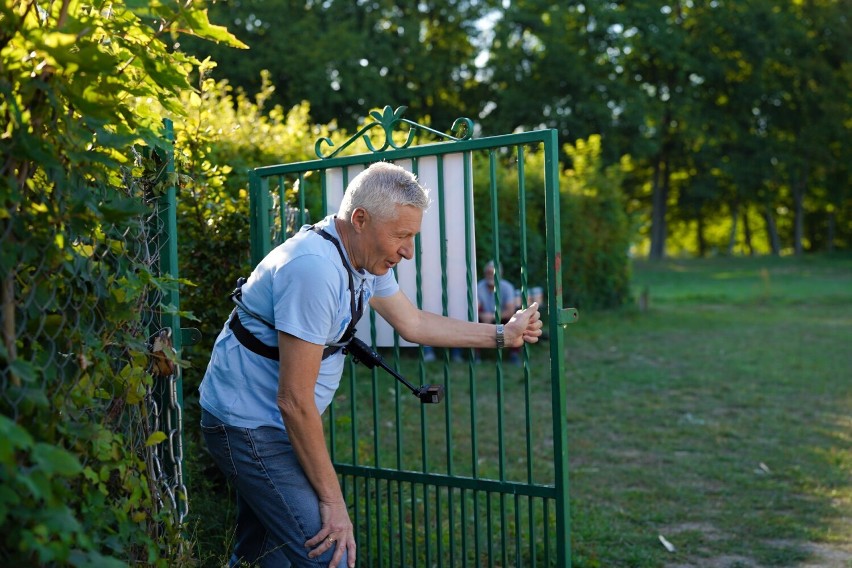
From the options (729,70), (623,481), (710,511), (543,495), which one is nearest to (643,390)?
(623,481)

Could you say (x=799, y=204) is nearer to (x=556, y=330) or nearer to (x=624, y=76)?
(x=624, y=76)

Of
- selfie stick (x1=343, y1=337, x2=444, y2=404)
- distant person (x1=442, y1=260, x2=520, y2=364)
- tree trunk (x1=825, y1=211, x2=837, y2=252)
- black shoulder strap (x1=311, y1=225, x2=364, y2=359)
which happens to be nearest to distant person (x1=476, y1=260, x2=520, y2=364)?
distant person (x1=442, y1=260, x2=520, y2=364)

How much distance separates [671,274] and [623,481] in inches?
1056

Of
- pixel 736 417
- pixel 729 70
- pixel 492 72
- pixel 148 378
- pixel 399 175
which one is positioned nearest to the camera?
pixel 148 378

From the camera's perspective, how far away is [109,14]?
2547 mm

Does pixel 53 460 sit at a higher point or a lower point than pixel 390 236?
lower

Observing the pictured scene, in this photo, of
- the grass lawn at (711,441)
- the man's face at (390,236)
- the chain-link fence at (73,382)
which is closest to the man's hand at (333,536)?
the chain-link fence at (73,382)

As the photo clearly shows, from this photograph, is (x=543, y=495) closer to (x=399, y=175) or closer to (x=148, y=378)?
(x=399, y=175)

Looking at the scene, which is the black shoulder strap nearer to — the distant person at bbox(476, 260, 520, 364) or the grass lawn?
the grass lawn

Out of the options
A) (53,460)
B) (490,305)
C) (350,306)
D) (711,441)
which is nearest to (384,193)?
(350,306)

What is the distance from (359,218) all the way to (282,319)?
Answer: 425 mm

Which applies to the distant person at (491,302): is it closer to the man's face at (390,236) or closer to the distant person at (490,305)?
the distant person at (490,305)

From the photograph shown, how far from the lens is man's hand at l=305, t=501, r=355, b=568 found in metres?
3.03

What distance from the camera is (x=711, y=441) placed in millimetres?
8203
